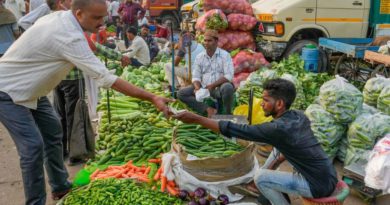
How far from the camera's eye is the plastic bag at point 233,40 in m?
Result: 8.70

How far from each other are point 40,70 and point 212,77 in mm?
3286

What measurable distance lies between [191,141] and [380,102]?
251 cm

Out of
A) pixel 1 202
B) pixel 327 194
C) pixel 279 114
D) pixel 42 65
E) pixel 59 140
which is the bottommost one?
pixel 1 202

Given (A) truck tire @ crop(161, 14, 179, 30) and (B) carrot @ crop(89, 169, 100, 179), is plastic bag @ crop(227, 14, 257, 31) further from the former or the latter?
(A) truck tire @ crop(161, 14, 179, 30)

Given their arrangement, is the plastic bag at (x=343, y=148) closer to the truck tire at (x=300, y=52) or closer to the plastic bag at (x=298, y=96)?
the plastic bag at (x=298, y=96)

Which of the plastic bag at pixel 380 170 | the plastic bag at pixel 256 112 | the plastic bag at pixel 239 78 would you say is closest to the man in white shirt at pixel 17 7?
the plastic bag at pixel 239 78

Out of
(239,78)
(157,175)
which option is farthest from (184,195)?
(239,78)

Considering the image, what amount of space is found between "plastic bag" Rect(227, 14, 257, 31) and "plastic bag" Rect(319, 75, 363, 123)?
4136 millimetres

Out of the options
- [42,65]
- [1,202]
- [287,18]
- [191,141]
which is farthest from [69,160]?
[287,18]

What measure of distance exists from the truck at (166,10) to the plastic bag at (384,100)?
54.6 ft

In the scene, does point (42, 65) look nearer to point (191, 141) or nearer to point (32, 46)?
point (32, 46)

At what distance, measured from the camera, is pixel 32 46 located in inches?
120

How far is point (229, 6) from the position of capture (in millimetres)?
9070

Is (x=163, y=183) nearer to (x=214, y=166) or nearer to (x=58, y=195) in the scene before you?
(x=214, y=166)
